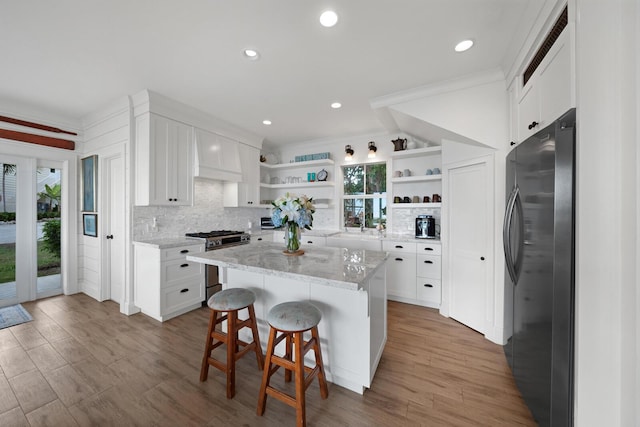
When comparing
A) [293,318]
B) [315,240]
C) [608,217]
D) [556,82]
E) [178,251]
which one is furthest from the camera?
[315,240]

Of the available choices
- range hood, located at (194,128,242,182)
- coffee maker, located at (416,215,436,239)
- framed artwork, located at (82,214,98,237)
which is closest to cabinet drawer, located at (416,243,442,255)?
coffee maker, located at (416,215,436,239)

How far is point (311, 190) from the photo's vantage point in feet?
16.1

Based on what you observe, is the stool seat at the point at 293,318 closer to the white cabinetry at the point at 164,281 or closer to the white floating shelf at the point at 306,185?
the white cabinetry at the point at 164,281

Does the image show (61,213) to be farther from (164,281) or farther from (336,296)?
(336,296)

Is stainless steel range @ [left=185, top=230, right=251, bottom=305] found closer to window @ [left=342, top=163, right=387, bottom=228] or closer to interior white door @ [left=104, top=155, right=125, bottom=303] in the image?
interior white door @ [left=104, top=155, right=125, bottom=303]

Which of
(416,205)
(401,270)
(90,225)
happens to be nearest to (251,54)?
(416,205)

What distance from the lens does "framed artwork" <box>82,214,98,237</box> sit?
138 inches

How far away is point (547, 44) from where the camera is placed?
158 cm

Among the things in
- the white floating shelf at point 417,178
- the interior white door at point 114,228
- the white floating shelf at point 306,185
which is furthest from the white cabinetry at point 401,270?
the interior white door at point 114,228

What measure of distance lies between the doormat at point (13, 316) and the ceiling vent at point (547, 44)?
18.3 feet

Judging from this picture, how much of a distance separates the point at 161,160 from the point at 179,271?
143 centimetres

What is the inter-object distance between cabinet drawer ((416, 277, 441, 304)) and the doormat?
4.83 meters

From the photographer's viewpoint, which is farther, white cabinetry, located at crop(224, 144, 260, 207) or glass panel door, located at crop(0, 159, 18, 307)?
white cabinetry, located at crop(224, 144, 260, 207)

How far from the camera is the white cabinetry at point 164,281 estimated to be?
2.81 metres
